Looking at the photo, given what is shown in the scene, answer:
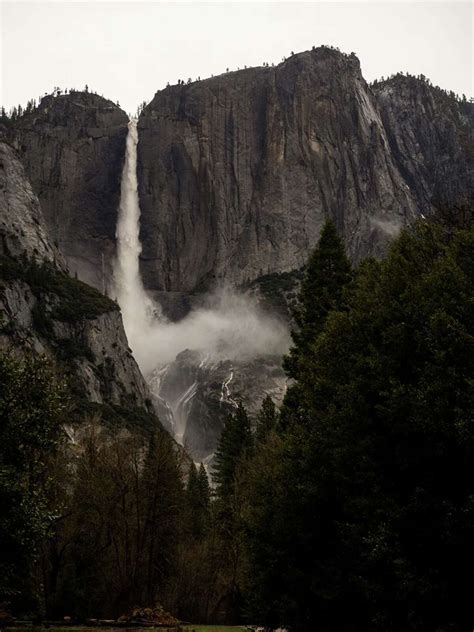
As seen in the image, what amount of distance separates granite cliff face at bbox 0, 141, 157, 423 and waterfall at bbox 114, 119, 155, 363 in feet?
116

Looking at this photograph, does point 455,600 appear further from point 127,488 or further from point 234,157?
point 234,157

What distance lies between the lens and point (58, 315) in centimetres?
10175

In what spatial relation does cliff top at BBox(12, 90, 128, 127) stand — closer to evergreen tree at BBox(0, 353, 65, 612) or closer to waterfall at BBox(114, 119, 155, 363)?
waterfall at BBox(114, 119, 155, 363)

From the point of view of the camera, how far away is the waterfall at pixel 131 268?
155 m

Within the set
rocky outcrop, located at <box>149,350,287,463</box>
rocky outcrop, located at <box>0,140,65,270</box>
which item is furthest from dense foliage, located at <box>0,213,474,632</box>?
rocky outcrop, located at <box>149,350,287,463</box>

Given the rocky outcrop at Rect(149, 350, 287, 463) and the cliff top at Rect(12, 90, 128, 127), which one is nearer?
the rocky outcrop at Rect(149, 350, 287, 463)

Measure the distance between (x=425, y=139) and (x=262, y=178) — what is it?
162 ft

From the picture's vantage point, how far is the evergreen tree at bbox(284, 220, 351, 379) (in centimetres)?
3341

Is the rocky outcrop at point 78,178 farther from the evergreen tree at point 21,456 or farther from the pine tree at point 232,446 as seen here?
the evergreen tree at point 21,456

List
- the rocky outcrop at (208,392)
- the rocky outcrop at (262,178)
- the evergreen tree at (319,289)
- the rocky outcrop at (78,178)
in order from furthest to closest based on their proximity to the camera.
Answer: the rocky outcrop at (262,178) < the rocky outcrop at (78,178) < the rocky outcrop at (208,392) < the evergreen tree at (319,289)

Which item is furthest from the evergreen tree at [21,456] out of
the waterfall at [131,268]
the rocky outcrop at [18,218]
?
the waterfall at [131,268]

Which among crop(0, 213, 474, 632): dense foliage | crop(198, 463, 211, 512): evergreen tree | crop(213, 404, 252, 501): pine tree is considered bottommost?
crop(198, 463, 211, 512): evergreen tree

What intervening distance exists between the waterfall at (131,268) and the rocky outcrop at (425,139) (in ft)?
212

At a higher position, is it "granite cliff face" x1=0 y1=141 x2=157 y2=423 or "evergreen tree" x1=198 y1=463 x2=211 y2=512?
"granite cliff face" x1=0 y1=141 x2=157 y2=423
